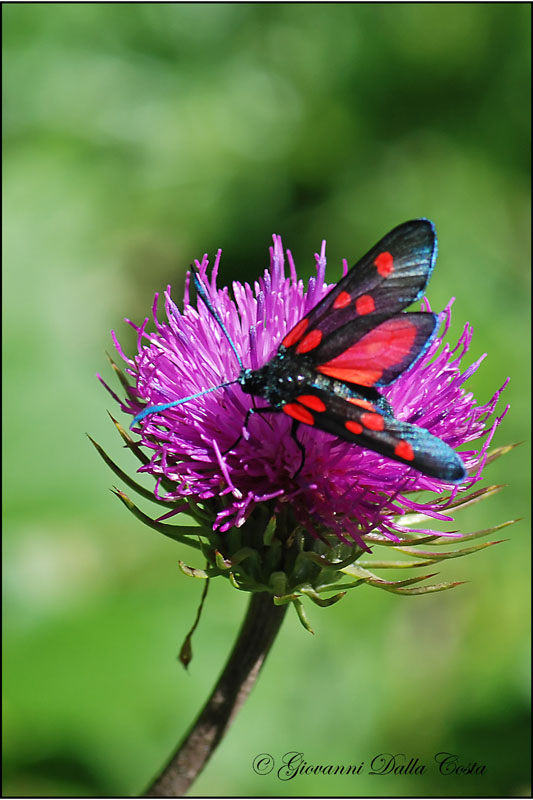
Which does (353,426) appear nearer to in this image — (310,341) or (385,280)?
(310,341)

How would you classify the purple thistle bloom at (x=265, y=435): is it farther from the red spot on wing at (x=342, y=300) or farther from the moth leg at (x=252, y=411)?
the red spot on wing at (x=342, y=300)

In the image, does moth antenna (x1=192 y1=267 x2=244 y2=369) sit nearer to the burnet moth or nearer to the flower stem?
the burnet moth

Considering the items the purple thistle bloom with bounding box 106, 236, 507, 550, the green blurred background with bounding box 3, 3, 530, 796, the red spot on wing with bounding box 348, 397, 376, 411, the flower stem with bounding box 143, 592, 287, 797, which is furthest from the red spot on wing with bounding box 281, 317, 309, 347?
the green blurred background with bounding box 3, 3, 530, 796

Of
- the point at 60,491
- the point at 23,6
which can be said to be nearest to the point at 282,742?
the point at 60,491

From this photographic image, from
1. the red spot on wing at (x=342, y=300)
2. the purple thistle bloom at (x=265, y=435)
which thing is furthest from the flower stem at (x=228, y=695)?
the red spot on wing at (x=342, y=300)

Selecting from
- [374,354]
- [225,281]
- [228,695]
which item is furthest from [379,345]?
[225,281]
